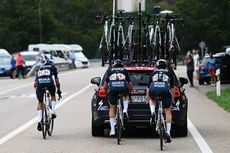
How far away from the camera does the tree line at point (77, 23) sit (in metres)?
69.7

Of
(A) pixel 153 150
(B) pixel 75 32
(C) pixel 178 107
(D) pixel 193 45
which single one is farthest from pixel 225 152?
(B) pixel 75 32

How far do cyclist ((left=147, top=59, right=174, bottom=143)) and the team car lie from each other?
95 centimetres

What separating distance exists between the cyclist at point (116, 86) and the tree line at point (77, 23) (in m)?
29.6

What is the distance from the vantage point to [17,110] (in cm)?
2252

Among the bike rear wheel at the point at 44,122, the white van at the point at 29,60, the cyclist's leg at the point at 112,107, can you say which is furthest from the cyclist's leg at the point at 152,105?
the white van at the point at 29,60

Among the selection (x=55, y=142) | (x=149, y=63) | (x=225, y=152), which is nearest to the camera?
(x=225, y=152)

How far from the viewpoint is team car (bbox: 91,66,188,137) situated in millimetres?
14430

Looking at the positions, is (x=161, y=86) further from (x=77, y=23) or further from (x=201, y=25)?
(x=77, y=23)

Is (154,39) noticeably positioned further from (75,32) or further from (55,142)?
(75,32)

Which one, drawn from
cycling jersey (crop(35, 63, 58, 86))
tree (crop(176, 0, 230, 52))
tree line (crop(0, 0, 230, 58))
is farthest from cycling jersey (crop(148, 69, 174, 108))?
tree (crop(176, 0, 230, 52))

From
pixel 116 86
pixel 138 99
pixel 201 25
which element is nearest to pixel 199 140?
pixel 138 99

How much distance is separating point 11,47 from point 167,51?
69.0 m

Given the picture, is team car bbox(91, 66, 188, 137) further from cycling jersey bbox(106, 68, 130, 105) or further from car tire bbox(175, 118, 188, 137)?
cycling jersey bbox(106, 68, 130, 105)

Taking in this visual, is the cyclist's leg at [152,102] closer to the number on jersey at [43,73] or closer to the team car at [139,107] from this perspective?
the team car at [139,107]
